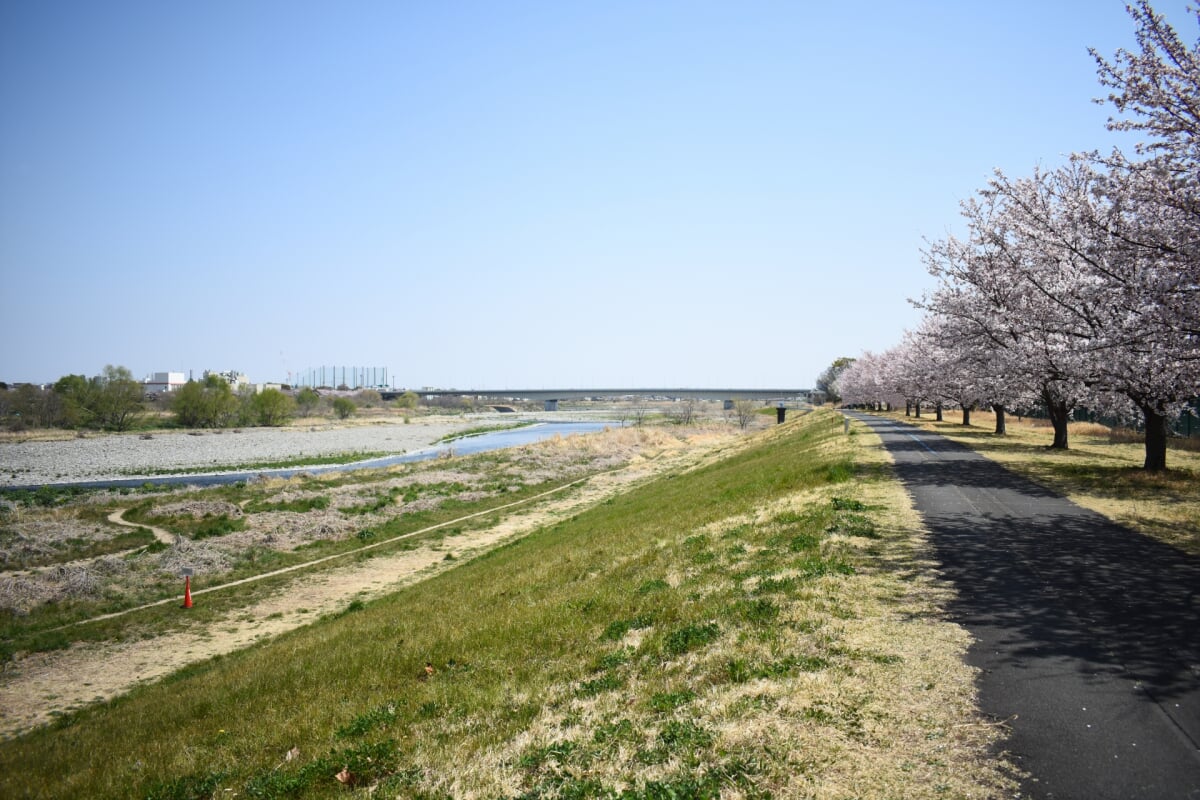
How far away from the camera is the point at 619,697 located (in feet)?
27.1

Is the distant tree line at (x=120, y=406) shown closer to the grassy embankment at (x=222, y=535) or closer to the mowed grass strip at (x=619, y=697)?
the grassy embankment at (x=222, y=535)

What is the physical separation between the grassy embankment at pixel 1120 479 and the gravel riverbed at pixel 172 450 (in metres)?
66.7

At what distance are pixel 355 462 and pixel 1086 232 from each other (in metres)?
71.4

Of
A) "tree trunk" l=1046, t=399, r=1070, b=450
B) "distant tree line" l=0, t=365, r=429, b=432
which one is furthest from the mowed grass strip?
"distant tree line" l=0, t=365, r=429, b=432

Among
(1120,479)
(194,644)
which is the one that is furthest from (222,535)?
(1120,479)

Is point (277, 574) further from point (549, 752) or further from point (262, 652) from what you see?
point (549, 752)

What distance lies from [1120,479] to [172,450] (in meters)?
91.1

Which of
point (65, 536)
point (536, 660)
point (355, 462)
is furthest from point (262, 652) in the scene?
point (355, 462)

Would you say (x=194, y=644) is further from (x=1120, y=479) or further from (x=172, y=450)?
(x=172, y=450)

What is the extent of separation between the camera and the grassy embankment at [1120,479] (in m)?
14.8

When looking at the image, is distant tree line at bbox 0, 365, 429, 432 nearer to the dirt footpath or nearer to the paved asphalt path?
the dirt footpath

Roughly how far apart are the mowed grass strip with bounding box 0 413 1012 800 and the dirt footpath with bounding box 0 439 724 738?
1.75 meters

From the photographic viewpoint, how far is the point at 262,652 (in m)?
18.0

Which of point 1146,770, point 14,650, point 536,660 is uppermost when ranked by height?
point 1146,770
